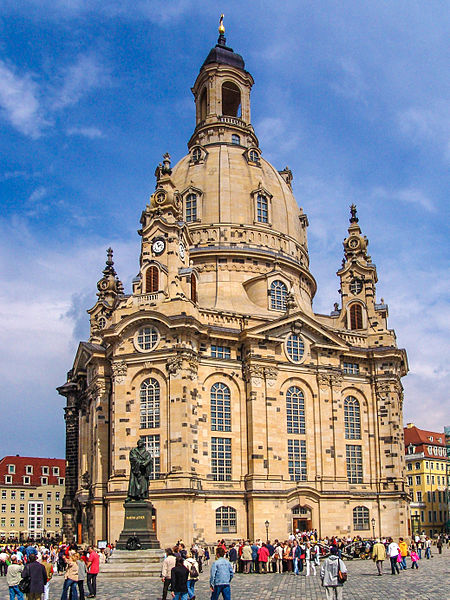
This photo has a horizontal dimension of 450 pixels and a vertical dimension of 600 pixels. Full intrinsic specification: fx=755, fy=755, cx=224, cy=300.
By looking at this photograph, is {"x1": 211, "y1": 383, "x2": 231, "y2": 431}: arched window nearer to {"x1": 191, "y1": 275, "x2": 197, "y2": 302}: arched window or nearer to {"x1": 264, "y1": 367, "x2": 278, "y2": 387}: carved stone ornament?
{"x1": 264, "y1": 367, "x2": 278, "y2": 387}: carved stone ornament

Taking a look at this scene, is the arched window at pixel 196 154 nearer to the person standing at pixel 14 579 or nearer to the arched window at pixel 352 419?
the arched window at pixel 352 419

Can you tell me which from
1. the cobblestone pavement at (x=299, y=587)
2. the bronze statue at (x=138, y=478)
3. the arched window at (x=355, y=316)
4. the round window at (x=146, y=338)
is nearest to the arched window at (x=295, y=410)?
the arched window at (x=355, y=316)

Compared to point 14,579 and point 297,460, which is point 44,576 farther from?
point 297,460

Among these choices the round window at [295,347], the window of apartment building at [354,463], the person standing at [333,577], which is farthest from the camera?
the window of apartment building at [354,463]

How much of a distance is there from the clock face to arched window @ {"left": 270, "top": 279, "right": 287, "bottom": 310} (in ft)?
26.2

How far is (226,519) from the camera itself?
56.8m

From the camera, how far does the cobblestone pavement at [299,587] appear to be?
1097 inches

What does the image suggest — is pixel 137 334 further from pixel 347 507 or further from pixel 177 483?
pixel 347 507

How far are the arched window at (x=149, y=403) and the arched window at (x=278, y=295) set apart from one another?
14870mm

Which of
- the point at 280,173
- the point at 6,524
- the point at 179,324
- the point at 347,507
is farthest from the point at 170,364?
the point at 6,524

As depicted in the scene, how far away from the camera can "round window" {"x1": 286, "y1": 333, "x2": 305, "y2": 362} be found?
206 ft

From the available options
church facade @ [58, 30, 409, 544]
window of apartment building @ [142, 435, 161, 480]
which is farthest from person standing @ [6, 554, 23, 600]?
window of apartment building @ [142, 435, 161, 480]

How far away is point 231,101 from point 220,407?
4219 cm

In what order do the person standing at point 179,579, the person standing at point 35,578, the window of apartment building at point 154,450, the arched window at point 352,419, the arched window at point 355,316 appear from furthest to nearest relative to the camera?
the arched window at point 355,316
the arched window at point 352,419
the window of apartment building at point 154,450
the person standing at point 35,578
the person standing at point 179,579
